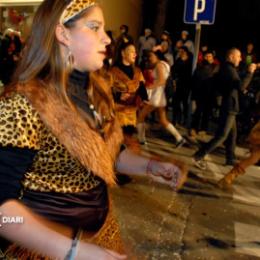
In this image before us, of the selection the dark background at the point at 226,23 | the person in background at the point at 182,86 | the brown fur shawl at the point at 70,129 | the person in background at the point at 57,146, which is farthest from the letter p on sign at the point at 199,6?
the dark background at the point at 226,23

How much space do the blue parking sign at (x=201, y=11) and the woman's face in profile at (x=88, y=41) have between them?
23.7ft

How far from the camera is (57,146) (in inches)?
64.1

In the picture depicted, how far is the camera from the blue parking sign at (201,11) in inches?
341

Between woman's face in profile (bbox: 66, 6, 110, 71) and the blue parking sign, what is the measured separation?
23.7 feet

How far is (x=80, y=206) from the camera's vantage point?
1771 mm

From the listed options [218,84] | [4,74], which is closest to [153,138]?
[218,84]

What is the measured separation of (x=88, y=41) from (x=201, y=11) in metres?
7.37

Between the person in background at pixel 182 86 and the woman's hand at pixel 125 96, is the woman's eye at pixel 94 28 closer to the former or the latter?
the woman's hand at pixel 125 96

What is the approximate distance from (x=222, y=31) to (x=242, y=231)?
70.6 feet

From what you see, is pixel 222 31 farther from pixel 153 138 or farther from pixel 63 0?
pixel 63 0

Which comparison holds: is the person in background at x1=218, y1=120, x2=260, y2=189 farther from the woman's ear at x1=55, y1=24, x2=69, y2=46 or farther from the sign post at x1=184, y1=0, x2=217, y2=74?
the woman's ear at x1=55, y1=24, x2=69, y2=46

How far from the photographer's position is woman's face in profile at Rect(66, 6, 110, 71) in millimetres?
1722

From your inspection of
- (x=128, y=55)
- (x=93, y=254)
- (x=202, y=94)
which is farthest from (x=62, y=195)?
(x=202, y=94)

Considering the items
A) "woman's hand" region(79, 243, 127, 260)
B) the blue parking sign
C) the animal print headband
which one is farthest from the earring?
the blue parking sign
